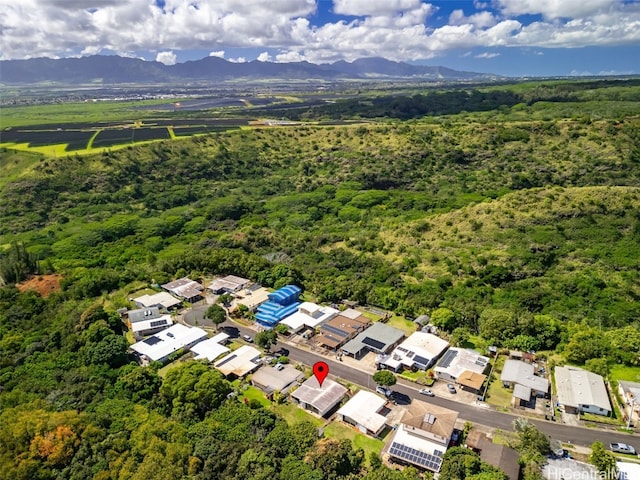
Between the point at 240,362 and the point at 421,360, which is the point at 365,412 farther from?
the point at 240,362

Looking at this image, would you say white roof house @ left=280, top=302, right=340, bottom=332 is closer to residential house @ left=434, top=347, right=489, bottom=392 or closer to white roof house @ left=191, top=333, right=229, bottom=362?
white roof house @ left=191, top=333, right=229, bottom=362

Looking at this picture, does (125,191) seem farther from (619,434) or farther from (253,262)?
(619,434)

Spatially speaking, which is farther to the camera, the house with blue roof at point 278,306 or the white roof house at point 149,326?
the house with blue roof at point 278,306

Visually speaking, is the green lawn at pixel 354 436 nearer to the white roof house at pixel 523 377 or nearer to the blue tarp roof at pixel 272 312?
the white roof house at pixel 523 377

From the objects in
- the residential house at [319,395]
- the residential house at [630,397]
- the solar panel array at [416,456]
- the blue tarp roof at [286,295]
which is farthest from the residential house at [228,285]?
the residential house at [630,397]

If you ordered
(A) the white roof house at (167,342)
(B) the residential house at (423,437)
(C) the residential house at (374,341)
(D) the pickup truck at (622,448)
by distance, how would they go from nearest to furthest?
(B) the residential house at (423,437)
(D) the pickup truck at (622,448)
(C) the residential house at (374,341)
(A) the white roof house at (167,342)

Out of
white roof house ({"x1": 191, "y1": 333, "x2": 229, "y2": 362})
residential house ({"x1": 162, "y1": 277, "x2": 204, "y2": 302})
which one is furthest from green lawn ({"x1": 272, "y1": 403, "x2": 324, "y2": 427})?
residential house ({"x1": 162, "y1": 277, "x2": 204, "y2": 302})
